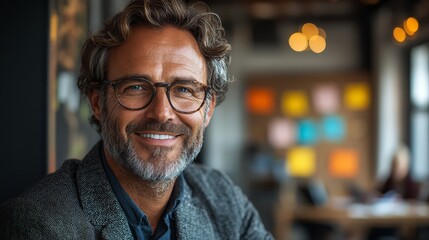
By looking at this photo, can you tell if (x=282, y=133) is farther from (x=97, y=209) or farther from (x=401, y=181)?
(x=97, y=209)

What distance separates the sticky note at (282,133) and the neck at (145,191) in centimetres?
864

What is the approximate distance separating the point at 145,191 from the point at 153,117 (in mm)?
242

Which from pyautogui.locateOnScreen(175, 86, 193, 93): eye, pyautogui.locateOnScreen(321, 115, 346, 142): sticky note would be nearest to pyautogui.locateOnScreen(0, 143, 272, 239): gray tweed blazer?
pyautogui.locateOnScreen(175, 86, 193, 93): eye

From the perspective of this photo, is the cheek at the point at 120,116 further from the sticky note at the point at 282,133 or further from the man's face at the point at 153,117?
the sticky note at the point at 282,133

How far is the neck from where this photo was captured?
1.74m

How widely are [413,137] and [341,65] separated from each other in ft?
6.51

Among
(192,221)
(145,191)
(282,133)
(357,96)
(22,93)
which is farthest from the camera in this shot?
(282,133)

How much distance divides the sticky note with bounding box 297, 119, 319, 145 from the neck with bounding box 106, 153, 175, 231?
341 inches

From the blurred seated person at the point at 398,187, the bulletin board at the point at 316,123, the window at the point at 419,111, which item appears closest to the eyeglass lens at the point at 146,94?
the blurred seated person at the point at 398,187

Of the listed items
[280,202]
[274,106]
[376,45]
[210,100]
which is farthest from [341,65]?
[210,100]

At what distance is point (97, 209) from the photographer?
5.40 feet

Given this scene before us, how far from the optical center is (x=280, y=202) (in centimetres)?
700

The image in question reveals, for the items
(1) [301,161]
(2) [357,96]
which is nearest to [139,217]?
(1) [301,161]

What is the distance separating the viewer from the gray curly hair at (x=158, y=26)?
175 centimetres
